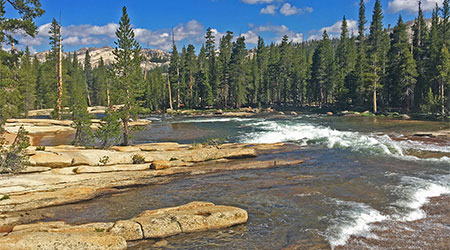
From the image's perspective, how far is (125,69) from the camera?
24297 mm

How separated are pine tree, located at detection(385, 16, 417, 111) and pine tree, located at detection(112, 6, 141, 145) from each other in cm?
4332

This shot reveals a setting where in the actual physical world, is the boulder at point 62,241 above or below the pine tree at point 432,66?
below

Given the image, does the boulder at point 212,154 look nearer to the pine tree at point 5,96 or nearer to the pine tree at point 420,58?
the pine tree at point 5,96

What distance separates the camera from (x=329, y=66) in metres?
70.8

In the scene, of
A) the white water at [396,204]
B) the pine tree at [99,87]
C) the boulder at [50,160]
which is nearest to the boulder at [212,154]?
the boulder at [50,160]

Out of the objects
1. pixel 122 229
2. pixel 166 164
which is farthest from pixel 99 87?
pixel 122 229

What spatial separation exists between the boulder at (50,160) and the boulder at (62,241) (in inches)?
319

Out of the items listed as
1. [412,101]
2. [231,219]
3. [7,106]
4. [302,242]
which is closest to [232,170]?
[231,219]

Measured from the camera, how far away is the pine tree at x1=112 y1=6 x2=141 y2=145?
23.7 metres

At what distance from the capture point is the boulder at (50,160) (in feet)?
48.7

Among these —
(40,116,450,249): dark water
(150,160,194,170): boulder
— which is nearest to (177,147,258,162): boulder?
(150,160,194,170): boulder

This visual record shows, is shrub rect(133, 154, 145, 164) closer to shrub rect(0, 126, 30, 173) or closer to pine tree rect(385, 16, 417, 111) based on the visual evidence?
shrub rect(0, 126, 30, 173)

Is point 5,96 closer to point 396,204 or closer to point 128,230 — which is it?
point 128,230

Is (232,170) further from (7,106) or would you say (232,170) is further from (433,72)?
(433,72)
